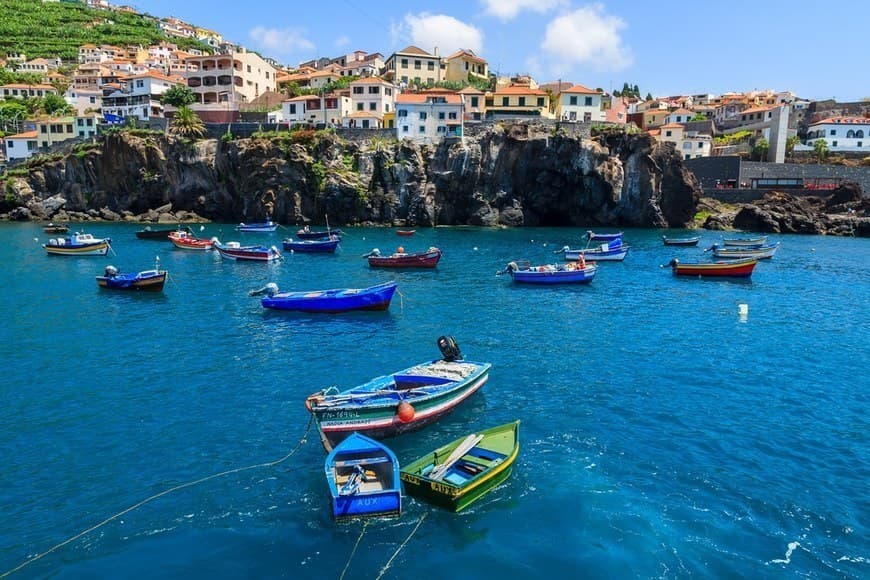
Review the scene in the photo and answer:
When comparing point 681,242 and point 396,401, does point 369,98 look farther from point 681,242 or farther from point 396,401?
point 396,401

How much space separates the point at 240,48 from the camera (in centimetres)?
14475

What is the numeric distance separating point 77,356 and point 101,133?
82503 millimetres

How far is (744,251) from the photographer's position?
57094mm

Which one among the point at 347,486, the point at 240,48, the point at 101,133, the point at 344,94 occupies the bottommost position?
the point at 347,486

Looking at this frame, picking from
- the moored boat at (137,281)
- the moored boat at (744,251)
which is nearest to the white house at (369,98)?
the moored boat at (744,251)

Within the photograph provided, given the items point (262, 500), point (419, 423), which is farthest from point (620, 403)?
point (262, 500)

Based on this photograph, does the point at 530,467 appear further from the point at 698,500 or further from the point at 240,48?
the point at 240,48

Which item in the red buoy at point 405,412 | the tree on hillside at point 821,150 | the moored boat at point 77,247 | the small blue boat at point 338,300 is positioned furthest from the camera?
the tree on hillside at point 821,150

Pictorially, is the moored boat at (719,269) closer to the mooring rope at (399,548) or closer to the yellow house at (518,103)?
the mooring rope at (399,548)

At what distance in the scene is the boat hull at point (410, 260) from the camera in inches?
1984

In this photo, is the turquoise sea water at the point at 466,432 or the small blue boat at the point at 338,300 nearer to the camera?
the turquoise sea water at the point at 466,432

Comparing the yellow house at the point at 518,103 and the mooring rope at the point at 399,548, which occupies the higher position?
the yellow house at the point at 518,103

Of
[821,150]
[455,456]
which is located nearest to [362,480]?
[455,456]

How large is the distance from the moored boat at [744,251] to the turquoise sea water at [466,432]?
14.8 metres
